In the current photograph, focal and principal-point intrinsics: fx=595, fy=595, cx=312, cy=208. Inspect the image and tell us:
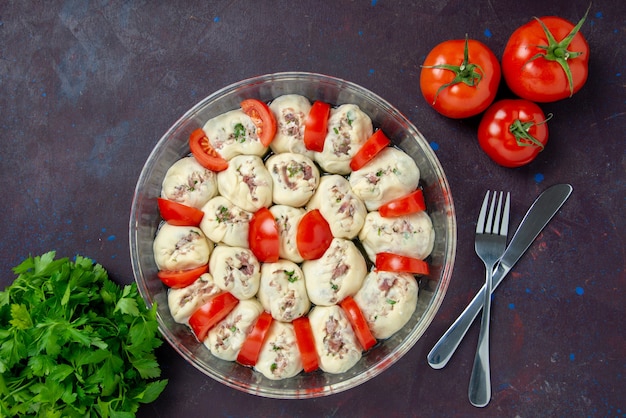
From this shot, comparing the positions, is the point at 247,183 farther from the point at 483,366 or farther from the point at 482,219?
the point at 483,366

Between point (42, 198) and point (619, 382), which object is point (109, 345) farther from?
point (619, 382)

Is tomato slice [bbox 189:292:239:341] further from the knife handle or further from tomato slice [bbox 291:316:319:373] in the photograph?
the knife handle

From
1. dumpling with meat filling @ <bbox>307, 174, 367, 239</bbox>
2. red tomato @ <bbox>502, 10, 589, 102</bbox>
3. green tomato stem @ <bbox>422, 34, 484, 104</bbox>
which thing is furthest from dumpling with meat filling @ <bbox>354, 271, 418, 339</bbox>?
red tomato @ <bbox>502, 10, 589, 102</bbox>

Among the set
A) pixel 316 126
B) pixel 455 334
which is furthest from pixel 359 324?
pixel 316 126

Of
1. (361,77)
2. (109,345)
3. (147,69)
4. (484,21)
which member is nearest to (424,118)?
(361,77)

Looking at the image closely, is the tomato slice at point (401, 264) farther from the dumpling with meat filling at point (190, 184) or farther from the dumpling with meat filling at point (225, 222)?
the dumpling with meat filling at point (190, 184)
